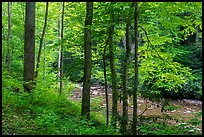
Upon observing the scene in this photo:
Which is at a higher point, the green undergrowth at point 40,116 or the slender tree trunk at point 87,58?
the slender tree trunk at point 87,58

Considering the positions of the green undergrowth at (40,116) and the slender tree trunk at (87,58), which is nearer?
the green undergrowth at (40,116)

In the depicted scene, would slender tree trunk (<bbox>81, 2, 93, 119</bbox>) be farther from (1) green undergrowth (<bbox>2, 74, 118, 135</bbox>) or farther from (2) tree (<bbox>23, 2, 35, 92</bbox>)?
(2) tree (<bbox>23, 2, 35, 92</bbox>)

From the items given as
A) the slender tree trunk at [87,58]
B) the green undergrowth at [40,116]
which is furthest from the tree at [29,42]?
the slender tree trunk at [87,58]

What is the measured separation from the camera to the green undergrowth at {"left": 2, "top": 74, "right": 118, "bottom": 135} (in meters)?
6.09

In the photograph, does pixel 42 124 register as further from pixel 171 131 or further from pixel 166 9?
pixel 166 9

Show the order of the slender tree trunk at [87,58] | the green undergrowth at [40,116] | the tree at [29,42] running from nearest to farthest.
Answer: the green undergrowth at [40,116]
the slender tree trunk at [87,58]
the tree at [29,42]

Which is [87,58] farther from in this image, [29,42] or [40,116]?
[29,42]

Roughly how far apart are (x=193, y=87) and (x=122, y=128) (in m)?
12.5

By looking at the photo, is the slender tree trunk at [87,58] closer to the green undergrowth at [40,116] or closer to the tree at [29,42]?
the green undergrowth at [40,116]

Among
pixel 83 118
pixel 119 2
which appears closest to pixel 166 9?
pixel 119 2

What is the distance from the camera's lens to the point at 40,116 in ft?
24.4

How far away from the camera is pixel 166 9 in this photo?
7.28m

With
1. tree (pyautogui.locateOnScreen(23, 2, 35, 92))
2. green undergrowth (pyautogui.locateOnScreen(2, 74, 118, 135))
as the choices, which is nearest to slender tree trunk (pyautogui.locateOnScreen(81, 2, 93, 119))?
green undergrowth (pyautogui.locateOnScreen(2, 74, 118, 135))

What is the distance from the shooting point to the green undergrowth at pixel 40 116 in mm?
6086
